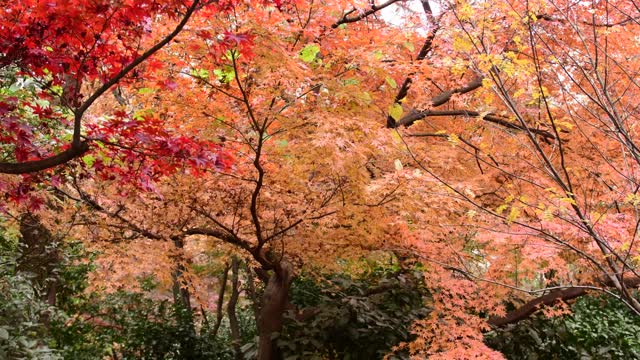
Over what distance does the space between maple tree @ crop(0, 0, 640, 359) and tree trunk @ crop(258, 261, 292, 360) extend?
0.09 ft

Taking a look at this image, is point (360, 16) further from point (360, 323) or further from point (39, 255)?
point (39, 255)

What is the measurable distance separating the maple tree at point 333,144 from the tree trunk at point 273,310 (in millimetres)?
26

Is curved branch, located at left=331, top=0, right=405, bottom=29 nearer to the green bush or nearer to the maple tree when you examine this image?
the maple tree

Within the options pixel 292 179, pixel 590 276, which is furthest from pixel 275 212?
pixel 590 276

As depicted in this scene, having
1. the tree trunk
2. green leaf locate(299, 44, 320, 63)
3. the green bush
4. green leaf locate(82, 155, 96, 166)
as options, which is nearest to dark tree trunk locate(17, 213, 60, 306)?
green leaf locate(82, 155, 96, 166)

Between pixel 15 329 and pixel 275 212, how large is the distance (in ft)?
9.35

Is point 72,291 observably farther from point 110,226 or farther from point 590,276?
point 590,276

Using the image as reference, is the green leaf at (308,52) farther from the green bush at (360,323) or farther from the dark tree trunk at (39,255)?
the dark tree trunk at (39,255)

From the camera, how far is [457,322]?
233 inches

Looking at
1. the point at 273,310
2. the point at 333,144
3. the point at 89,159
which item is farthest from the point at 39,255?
the point at 333,144

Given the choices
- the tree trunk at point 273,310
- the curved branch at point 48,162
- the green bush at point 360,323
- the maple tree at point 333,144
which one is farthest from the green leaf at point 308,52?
the green bush at point 360,323

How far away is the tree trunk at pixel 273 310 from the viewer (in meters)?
6.57

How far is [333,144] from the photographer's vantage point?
4.39m

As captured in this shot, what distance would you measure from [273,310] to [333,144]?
316 centimetres
